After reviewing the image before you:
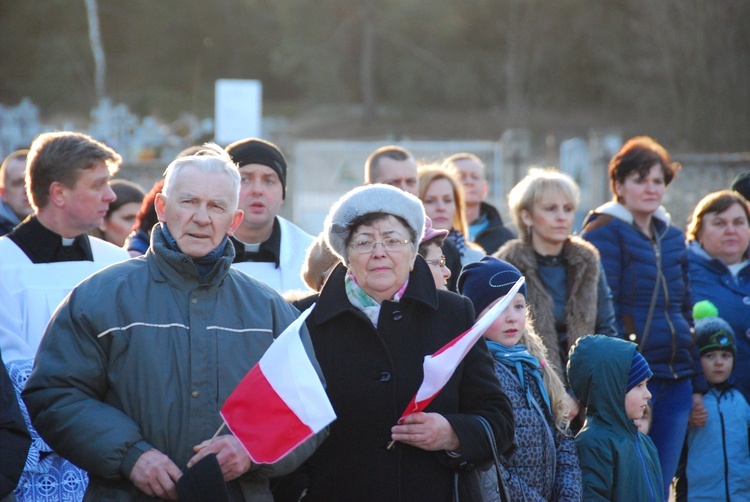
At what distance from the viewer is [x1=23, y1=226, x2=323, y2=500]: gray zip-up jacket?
2928 millimetres

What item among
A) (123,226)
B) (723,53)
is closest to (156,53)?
(723,53)

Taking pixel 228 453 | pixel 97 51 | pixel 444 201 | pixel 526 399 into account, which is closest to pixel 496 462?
pixel 526 399

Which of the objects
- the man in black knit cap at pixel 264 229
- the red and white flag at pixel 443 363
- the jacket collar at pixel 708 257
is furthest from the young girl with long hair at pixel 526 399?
the jacket collar at pixel 708 257

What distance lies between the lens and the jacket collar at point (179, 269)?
3.10 meters

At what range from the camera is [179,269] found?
3113 millimetres

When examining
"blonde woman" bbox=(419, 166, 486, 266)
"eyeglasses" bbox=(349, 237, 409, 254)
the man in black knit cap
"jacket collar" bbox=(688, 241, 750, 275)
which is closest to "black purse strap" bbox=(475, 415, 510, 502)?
"eyeglasses" bbox=(349, 237, 409, 254)

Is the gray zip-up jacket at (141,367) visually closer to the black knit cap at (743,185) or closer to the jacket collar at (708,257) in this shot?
the jacket collar at (708,257)

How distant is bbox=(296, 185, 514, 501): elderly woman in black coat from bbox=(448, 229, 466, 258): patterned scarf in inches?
94.3

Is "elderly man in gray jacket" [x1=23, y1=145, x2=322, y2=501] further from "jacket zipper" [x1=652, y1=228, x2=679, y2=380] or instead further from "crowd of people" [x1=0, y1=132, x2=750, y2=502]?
"jacket zipper" [x1=652, y1=228, x2=679, y2=380]

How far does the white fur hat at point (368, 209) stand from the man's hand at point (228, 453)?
849 millimetres

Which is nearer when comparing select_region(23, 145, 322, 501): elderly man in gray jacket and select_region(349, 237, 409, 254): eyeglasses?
select_region(23, 145, 322, 501): elderly man in gray jacket

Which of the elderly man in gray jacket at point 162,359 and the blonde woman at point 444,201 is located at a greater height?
the blonde woman at point 444,201

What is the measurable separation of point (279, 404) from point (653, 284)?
3.22 meters

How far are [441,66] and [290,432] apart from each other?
42731 millimetres
